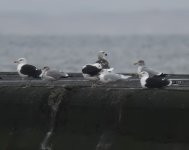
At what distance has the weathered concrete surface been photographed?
11.6 meters

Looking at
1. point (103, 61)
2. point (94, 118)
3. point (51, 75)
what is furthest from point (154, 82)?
point (103, 61)

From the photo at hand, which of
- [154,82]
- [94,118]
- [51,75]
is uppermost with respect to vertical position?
[51,75]

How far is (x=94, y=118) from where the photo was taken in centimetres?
1241

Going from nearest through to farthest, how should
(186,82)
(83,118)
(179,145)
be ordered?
(179,145)
(83,118)
(186,82)

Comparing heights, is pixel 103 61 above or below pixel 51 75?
above

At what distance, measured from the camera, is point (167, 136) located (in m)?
11.6

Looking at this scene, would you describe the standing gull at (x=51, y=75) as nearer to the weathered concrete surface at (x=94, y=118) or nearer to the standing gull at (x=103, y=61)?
the standing gull at (x=103, y=61)

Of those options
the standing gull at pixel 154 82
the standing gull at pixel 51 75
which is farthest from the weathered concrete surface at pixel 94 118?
the standing gull at pixel 51 75

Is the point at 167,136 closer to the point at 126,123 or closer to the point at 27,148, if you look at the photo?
the point at 126,123

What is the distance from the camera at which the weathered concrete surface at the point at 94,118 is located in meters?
11.6

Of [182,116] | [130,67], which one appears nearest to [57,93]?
[182,116]

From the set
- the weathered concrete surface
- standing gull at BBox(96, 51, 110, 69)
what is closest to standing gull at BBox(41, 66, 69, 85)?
standing gull at BBox(96, 51, 110, 69)

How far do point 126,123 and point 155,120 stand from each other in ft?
1.78

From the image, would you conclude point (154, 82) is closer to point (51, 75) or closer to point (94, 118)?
point (94, 118)
